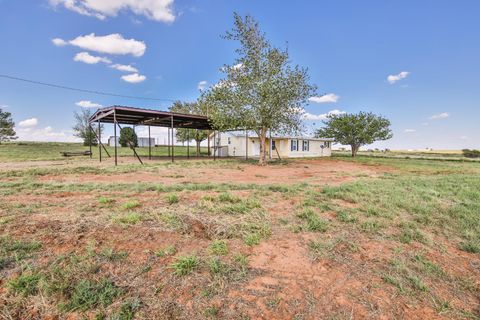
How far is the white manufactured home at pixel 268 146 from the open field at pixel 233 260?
19864mm

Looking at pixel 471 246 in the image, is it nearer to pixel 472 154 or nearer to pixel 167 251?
pixel 167 251

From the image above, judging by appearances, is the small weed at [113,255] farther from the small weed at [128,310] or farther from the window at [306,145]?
the window at [306,145]

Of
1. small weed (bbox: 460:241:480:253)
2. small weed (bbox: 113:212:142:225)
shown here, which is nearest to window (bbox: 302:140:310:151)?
small weed (bbox: 460:241:480:253)

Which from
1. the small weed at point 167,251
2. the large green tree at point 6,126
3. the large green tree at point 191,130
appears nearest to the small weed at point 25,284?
the small weed at point 167,251

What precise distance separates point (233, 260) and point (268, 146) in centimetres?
2424

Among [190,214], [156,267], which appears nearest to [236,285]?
[156,267]

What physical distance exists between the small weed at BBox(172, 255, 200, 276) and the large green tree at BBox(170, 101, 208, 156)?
80.6 feet

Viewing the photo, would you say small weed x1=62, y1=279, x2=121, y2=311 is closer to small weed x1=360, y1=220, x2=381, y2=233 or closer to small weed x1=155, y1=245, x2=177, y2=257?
small weed x1=155, y1=245, x2=177, y2=257

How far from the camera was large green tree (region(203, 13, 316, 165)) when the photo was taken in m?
14.9

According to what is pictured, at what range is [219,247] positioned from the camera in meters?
2.99

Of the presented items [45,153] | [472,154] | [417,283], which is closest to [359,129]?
[472,154]

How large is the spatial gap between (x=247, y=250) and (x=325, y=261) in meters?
0.95

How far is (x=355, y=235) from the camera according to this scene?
12.0 feet

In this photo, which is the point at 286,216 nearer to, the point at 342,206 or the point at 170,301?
the point at 342,206
